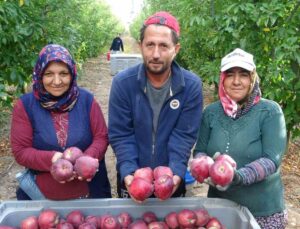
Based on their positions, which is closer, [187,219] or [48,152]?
[187,219]

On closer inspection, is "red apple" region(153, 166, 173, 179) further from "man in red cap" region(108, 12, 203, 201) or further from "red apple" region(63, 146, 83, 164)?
"red apple" region(63, 146, 83, 164)

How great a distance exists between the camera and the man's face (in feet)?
6.99

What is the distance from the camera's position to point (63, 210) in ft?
6.85

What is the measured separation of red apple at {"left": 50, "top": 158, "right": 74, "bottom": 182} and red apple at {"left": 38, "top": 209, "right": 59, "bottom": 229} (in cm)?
18

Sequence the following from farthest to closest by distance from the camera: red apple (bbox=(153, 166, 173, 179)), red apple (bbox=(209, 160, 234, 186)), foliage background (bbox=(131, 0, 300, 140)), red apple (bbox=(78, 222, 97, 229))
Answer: foliage background (bbox=(131, 0, 300, 140)), red apple (bbox=(153, 166, 173, 179)), red apple (bbox=(78, 222, 97, 229)), red apple (bbox=(209, 160, 234, 186))

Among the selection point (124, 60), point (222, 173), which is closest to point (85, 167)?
point (222, 173)

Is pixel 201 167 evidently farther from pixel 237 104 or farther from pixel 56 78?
pixel 56 78

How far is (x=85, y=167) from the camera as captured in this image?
2.02 meters

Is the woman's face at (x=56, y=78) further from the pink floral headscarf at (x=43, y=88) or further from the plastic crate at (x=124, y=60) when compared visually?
the plastic crate at (x=124, y=60)

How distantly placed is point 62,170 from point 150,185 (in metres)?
0.45

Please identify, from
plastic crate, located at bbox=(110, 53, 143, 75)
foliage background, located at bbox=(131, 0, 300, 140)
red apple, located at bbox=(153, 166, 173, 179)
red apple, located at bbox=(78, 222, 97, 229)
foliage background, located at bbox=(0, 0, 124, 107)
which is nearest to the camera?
red apple, located at bbox=(78, 222, 97, 229)

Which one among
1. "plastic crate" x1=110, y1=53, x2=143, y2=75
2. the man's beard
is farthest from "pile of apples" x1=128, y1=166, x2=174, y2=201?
"plastic crate" x1=110, y1=53, x2=143, y2=75

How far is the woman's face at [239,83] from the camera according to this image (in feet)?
7.08

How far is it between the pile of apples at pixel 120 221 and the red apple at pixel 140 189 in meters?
0.14
